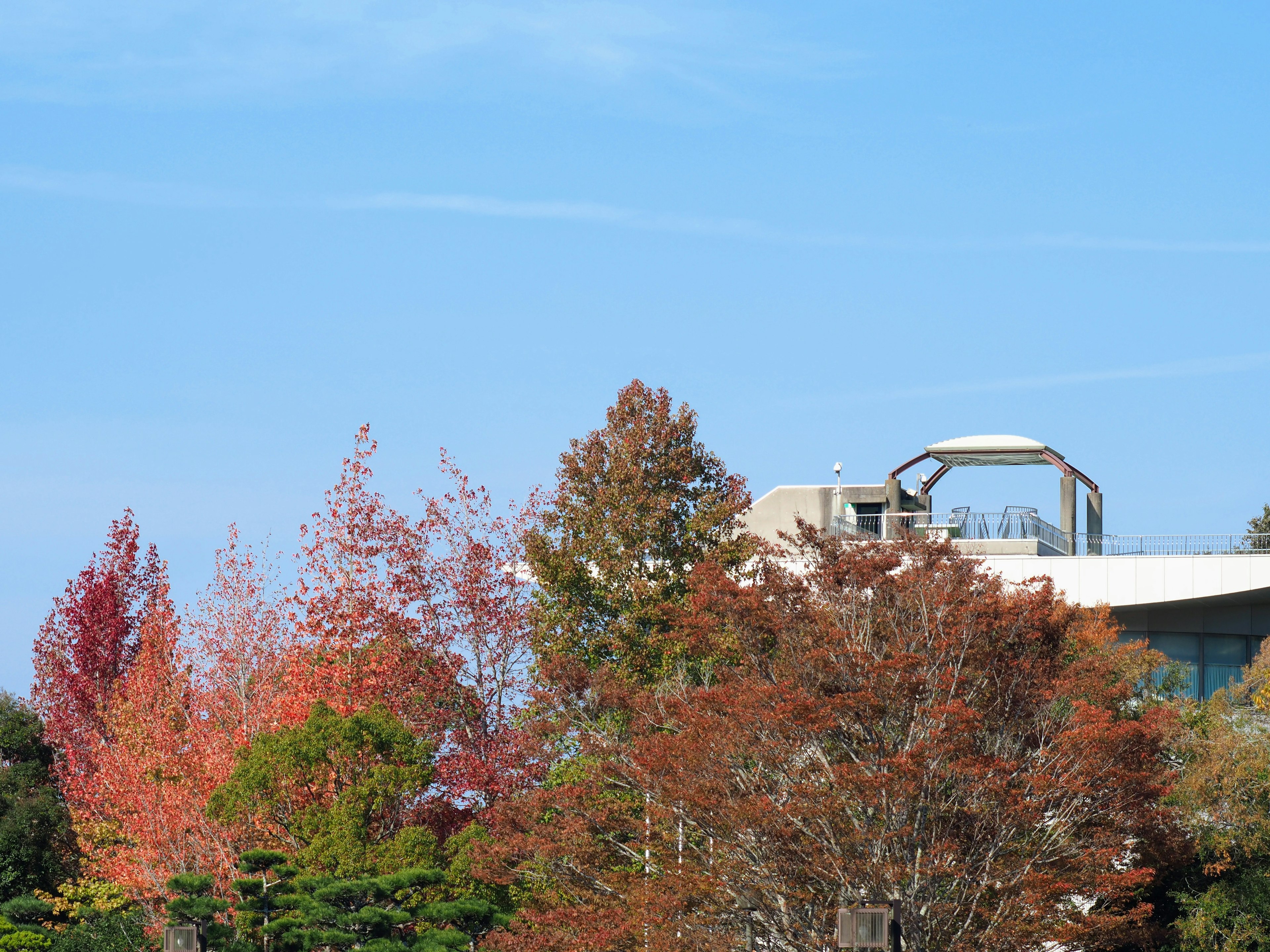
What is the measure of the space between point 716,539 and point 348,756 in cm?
696

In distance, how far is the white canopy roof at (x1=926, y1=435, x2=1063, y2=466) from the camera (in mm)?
39625

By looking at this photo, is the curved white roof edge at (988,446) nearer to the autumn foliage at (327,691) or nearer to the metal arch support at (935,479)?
the metal arch support at (935,479)

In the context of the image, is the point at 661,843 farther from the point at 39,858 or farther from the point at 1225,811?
the point at 39,858

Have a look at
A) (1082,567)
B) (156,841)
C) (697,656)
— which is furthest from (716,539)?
(1082,567)

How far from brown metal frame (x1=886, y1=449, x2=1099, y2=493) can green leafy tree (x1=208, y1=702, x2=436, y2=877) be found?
66.3ft

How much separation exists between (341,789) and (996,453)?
22028 mm

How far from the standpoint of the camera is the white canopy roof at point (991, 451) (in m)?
39.6

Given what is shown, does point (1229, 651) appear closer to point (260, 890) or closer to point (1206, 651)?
point (1206, 651)

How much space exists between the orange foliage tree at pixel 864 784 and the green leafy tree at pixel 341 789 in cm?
235

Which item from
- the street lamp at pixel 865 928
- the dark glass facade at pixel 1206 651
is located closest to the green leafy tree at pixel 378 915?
the street lamp at pixel 865 928

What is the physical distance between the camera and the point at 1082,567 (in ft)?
127

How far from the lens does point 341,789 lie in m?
24.2

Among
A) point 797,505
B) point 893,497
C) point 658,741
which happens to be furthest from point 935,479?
point 658,741

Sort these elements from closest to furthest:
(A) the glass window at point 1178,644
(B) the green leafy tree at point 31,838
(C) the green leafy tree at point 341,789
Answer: (C) the green leafy tree at point 341,789, (B) the green leafy tree at point 31,838, (A) the glass window at point 1178,644
